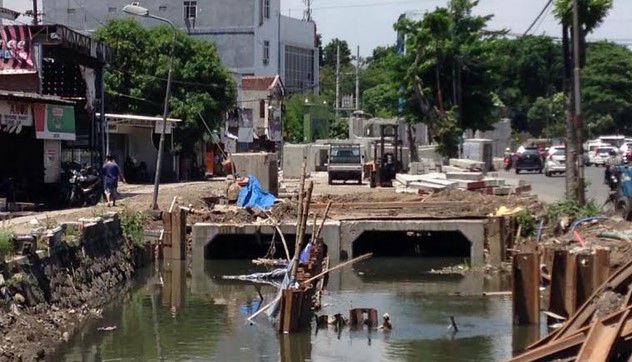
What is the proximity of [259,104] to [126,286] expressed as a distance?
51.9 metres

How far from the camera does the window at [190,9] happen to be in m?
84.5

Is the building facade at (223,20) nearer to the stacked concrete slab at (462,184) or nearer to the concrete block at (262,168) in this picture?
the stacked concrete slab at (462,184)

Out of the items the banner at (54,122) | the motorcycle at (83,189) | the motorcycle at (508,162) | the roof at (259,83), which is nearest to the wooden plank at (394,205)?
the motorcycle at (83,189)

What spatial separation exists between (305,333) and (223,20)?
64569 mm

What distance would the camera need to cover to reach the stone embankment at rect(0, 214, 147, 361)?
19.4 metres

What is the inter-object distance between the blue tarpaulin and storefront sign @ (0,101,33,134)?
283 inches

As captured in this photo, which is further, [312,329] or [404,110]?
[404,110]

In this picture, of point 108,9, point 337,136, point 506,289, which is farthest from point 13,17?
point 337,136

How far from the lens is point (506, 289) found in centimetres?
2841

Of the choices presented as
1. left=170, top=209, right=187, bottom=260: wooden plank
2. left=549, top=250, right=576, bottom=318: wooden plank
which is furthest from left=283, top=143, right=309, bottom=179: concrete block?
left=549, top=250, right=576, bottom=318: wooden plank

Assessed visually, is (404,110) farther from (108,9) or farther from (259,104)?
(108,9)

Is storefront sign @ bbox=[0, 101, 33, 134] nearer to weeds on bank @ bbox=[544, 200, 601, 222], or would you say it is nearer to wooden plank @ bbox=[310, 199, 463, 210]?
wooden plank @ bbox=[310, 199, 463, 210]

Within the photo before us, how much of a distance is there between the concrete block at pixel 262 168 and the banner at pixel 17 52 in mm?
9166

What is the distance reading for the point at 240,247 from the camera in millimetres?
36938
